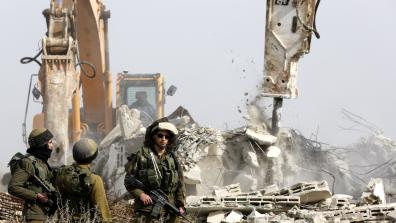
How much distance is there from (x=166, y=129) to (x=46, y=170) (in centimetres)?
107

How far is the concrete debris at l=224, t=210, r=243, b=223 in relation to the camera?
944 centimetres

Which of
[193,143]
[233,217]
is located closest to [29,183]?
[233,217]

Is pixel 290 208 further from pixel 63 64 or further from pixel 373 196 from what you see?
pixel 63 64

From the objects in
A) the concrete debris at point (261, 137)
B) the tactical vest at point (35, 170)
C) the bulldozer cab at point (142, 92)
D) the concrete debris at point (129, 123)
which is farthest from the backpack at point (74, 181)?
the bulldozer cab at point (142, 92)

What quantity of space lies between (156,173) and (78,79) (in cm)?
686

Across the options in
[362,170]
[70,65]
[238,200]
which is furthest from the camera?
[362,170]

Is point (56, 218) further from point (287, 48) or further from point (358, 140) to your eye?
point (358, 140)

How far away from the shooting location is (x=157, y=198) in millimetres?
7051

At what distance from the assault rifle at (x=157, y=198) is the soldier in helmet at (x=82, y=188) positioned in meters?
0.52

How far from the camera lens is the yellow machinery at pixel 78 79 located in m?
13.0

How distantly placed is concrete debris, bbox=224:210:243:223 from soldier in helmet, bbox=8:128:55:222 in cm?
314

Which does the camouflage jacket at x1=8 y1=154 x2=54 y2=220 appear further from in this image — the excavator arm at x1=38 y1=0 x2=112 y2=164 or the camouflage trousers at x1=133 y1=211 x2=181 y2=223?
the excavator arm at x1=38 y1=0 x2=112 y2=164

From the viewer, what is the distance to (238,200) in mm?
9930

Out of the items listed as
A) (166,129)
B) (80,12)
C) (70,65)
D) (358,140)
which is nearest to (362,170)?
(358,140)
